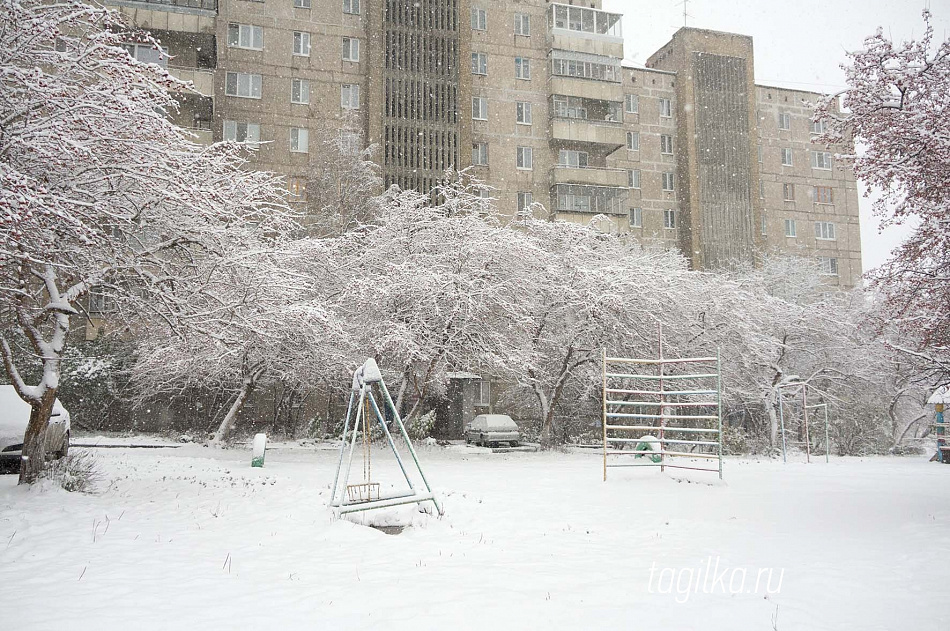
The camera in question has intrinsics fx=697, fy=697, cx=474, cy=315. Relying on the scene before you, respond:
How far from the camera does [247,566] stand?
7508mm

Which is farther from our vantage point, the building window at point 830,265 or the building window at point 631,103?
the building window at point 830,265

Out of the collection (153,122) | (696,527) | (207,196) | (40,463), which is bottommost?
(696,527)

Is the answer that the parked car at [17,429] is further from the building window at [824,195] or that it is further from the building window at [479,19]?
the building window at [824,195]

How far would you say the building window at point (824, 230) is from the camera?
48656 mm

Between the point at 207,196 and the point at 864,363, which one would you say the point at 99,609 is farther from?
the point at 864,363

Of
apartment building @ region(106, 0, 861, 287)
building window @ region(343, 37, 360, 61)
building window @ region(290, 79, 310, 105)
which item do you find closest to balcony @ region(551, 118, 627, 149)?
apartment building @ region(106, 0, 861, 287)

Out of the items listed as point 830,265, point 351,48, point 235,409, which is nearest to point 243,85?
point 351,48

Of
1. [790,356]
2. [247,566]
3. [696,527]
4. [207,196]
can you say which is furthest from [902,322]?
[790,356]

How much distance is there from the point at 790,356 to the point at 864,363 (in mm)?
3028

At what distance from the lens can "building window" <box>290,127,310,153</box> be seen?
36781 mm

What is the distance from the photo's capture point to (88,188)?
11.1 metres

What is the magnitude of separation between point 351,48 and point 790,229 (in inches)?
1233

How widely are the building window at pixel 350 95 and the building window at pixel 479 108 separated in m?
6.67

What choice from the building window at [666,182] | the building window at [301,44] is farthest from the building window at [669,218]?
the building window at [301,44]
